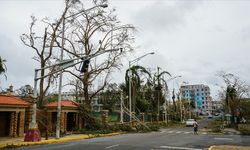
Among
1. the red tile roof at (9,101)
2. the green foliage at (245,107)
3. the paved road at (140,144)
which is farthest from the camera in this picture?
the green foliage at (245,107)

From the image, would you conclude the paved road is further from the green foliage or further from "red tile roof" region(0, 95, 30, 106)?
the green foliage

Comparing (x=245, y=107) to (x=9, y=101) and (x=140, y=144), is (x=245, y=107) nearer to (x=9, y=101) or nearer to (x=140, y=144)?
(x=140, y=144)

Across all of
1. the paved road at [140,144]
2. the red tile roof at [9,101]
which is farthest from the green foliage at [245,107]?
the red tile roof at [9,101]

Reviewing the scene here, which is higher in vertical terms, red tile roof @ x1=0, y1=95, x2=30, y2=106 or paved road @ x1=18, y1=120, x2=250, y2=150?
red tile roof @ x1=0, y1=95, x2=30, y2=106

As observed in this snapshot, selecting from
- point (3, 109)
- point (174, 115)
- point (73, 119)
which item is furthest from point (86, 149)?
point (174, 115)

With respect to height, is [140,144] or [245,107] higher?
[245,107]

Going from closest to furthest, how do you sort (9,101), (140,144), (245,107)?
(140,144), (9,101), (245,107)

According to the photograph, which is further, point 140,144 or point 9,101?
point 9,101

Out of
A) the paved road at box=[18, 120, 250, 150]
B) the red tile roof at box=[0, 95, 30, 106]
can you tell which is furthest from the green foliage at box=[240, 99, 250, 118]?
the red tile roof at box=[0, 95, 30, 106]

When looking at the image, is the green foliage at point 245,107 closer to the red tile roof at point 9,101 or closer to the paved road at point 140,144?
the paved road at point 140,144

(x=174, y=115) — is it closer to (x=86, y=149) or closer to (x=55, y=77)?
(x=55, y=77)

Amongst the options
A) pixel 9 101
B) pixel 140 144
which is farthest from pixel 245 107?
pixel 9 101

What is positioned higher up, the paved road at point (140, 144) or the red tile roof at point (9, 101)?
the red tile roof at point (9, 101)

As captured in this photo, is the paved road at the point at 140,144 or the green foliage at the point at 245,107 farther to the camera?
the green foliage at the point at 245,107
